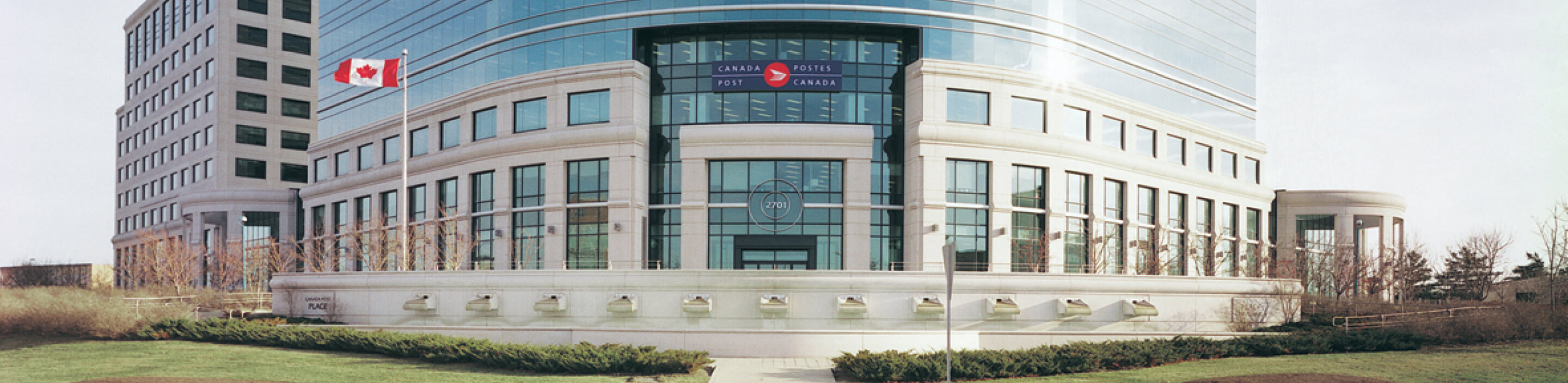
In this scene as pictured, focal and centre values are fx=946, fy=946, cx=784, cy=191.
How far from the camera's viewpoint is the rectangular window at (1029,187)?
1718 inches

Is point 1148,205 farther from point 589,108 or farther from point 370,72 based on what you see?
point 370,72

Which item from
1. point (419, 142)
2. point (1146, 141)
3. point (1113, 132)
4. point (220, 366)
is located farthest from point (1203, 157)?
point (220, 366)

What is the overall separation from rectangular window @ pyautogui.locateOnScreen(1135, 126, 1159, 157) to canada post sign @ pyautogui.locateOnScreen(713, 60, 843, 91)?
61.9ft

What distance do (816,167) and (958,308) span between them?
1377 cm

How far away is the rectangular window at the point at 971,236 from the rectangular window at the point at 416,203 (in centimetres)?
2853

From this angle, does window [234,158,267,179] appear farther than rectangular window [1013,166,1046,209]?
Yes


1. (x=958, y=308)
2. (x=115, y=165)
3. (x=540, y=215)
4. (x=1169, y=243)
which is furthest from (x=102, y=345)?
(x=115, y=165)

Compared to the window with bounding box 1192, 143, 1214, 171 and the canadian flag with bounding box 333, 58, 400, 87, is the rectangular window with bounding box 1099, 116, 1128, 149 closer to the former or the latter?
the window with bounding box 1192, 143, 1214, 171

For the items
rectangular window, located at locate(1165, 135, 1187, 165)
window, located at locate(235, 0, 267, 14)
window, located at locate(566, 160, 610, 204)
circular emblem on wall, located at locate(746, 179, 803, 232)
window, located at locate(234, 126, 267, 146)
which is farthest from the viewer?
window, located at locate(235, 0, 267, 14)

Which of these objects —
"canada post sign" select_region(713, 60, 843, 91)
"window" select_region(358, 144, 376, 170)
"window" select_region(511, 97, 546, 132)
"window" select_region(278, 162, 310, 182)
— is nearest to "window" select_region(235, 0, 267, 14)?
"window" select_region(278, 162, 310, 182)

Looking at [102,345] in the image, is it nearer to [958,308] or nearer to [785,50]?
[958,308]

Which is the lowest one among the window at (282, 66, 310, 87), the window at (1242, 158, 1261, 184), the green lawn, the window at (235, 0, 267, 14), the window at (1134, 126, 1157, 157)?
the green lawn

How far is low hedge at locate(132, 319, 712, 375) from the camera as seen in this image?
20.9 metres

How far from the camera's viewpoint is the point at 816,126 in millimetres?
40750
